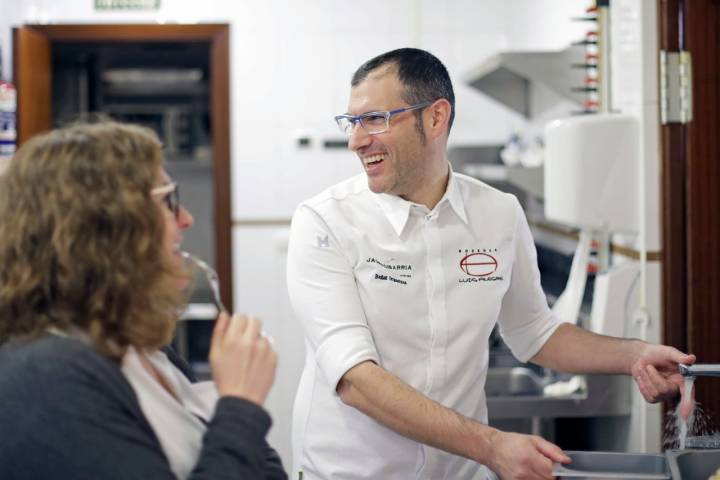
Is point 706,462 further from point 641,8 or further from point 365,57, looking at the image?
point 365,57

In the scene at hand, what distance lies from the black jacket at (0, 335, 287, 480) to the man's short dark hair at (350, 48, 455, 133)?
0.94 m

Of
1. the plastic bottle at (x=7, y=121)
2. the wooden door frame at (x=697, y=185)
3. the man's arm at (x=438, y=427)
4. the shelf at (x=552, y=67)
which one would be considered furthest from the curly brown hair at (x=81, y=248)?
the plastic bottle at (x=7, y=121)

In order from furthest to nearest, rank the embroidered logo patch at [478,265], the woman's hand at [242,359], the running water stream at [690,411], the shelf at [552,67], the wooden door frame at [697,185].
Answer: the shelf at [552,67]
the wooden door frame at [697,185]
the embroidered logo patch at [478,265]
the running water stream at [690,411]
the woman's hand at [242,359]

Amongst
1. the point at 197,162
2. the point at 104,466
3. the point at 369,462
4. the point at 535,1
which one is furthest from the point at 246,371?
the point at 197,162

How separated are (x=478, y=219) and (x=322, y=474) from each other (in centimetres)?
57

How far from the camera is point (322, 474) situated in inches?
71.0

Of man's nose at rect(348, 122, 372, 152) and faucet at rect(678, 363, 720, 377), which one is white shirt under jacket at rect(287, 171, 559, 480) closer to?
man's nose at rect(348, 122, 372, 152)

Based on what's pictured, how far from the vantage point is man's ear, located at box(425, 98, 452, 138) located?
1.86 m

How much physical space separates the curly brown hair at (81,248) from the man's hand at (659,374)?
93 centimetres

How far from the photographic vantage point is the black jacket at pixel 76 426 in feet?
3.38

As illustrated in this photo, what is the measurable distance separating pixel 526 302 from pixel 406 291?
277mm

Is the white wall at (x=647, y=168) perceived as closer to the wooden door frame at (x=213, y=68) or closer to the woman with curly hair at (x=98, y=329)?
the woman with curly hair at (x=98, y=329)

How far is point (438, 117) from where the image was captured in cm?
188

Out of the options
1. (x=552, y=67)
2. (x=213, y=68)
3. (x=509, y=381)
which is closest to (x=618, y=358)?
(x=509, y=381)
